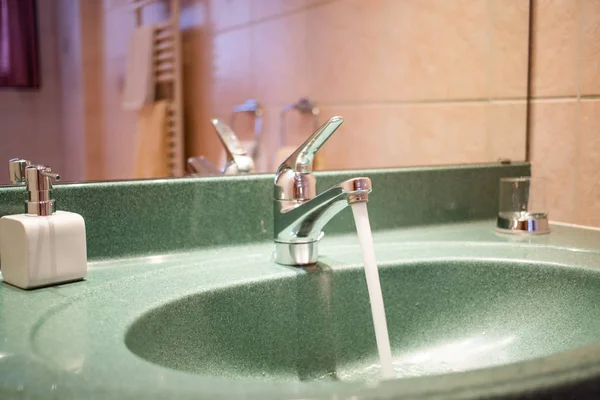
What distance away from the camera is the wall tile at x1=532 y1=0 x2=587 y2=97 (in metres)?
1.13

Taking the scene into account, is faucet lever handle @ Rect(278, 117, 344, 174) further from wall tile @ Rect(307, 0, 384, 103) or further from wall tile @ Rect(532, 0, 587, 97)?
wall tile @ Rect(532, 0, 587, 97)

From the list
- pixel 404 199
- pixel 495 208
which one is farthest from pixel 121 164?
pixel 495 208

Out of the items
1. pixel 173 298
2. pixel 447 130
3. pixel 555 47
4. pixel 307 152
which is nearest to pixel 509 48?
pixel 555 47

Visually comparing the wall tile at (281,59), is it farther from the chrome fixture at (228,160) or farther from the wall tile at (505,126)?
the wall tile at (505,126)

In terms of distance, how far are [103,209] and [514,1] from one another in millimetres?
817

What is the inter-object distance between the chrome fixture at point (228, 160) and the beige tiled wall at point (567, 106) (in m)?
0.56

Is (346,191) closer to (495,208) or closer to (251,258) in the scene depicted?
(251,258)

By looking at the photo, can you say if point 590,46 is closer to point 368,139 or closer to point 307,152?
point 368,139

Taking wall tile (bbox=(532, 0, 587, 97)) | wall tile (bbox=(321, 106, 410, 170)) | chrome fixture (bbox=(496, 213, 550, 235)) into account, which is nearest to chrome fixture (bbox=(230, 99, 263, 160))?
wall tile (bbox=(321, 106, 410, 170))

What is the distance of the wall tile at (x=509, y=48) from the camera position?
1202 mm

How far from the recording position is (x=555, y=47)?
1.17 meters

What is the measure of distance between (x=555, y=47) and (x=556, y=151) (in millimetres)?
182

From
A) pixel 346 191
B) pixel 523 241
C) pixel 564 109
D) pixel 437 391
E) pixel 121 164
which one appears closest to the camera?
pixel 437 391

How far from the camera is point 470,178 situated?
3.92 feet
